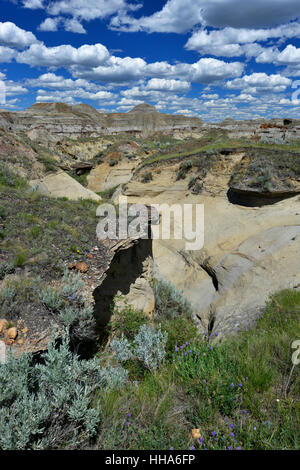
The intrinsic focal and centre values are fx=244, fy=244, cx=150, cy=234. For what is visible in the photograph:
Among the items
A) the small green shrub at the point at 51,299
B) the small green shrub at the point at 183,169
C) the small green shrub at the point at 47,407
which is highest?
the small green shrub at the point at 183,169

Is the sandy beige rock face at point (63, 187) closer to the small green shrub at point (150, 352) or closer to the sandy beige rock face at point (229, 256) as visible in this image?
the sandy beige rock face at point (229, 256)

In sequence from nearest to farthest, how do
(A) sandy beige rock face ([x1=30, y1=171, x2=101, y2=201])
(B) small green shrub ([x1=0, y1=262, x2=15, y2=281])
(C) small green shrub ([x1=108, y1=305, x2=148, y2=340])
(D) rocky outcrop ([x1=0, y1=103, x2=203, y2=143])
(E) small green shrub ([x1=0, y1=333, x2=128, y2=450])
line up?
1. (E) small green shrub ([x1=0, y1=333, x2=128, y2=450])
2. (B) small green shrub ([x1=0, y1=262, x2=15, y2=281])
3. (C) small green shrub ([x1=108, y1=305, x2=148, y2=340])
4. (A) sandy beige rock face ([x1=30, y1=171, x2=101, y2=201])
5. (D) rocky outcrop ([x1=0, y1=103, x2=203, y2=143])

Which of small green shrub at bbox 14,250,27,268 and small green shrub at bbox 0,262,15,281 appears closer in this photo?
small green shrub at bbox 0,262,15,281

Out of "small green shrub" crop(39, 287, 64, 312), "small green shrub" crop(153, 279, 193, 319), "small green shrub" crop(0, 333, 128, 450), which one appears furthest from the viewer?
"small green shrub" crop(153, 279, 193, 319)

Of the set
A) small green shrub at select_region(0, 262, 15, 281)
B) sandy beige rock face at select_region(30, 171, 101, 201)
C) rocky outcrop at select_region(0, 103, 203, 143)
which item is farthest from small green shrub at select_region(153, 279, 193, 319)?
rocky outcrop at select_region(0, 103, 203, 143)

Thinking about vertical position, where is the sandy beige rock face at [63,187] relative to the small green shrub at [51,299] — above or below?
above

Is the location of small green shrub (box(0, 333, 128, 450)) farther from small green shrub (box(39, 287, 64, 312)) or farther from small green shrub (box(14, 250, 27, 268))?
small green shrub (box(14, 250, 27, 268))

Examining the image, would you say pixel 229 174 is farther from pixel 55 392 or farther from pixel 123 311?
pixel 55 392

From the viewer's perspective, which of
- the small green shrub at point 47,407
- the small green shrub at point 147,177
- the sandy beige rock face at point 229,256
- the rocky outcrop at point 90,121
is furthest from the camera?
the rocky outcrop at point 90,121

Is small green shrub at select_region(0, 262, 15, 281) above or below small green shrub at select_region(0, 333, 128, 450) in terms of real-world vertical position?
above

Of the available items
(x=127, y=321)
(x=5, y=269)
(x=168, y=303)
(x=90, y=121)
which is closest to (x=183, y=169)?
(x=168, y=303)

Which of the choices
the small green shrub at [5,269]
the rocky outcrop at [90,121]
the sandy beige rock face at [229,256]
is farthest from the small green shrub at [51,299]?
the rocky outcrop at [90,121]

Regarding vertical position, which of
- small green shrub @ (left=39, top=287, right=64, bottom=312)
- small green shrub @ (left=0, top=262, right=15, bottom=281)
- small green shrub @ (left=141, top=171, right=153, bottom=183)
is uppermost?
small green shrub @ (left=141, top=171, right=153, bottom=183)

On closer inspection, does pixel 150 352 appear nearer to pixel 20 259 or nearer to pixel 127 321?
pixel 127 321
